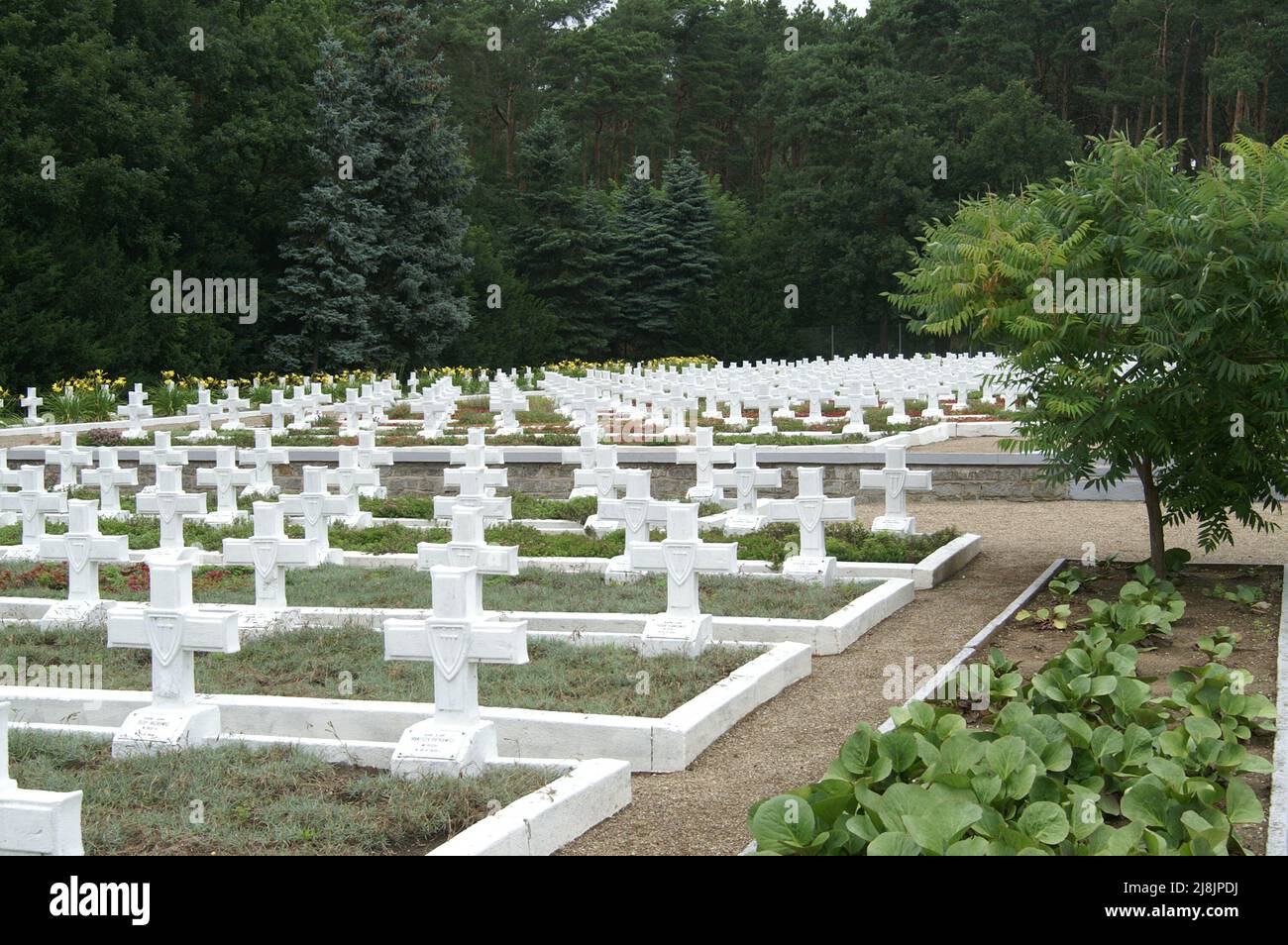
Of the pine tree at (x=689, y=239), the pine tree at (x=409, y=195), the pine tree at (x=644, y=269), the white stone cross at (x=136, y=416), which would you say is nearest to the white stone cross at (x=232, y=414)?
the white stone cross at (x=136, y=416)

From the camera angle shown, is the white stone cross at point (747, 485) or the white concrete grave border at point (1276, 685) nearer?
the white concrete grave border at point (1276, 685)

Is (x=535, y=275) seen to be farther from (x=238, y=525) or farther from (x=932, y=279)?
(x=932, y=279)

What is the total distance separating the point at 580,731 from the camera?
5828 mm

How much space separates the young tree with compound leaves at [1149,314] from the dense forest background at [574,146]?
25.0 m

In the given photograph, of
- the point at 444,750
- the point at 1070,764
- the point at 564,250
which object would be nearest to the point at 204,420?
the point at 444,750

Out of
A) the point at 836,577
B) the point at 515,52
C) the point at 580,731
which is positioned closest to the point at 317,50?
the point at 515,52

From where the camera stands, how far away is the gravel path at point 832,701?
500 cm

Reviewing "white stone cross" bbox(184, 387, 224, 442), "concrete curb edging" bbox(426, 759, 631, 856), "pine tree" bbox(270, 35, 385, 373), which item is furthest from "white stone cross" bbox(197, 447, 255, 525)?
"pine tree" bbox(270, 35, 385, 373)

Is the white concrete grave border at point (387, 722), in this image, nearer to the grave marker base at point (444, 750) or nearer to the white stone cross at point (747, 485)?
the grave marker base at point (444, 750)

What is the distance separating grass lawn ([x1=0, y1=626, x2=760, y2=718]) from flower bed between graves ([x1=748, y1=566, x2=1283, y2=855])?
1.40 m

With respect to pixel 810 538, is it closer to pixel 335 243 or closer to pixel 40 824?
pixel 40 824

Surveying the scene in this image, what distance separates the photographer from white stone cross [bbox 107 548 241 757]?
18.5 feet

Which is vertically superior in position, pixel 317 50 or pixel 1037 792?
pixel 317 50

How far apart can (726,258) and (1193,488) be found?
148 ft
